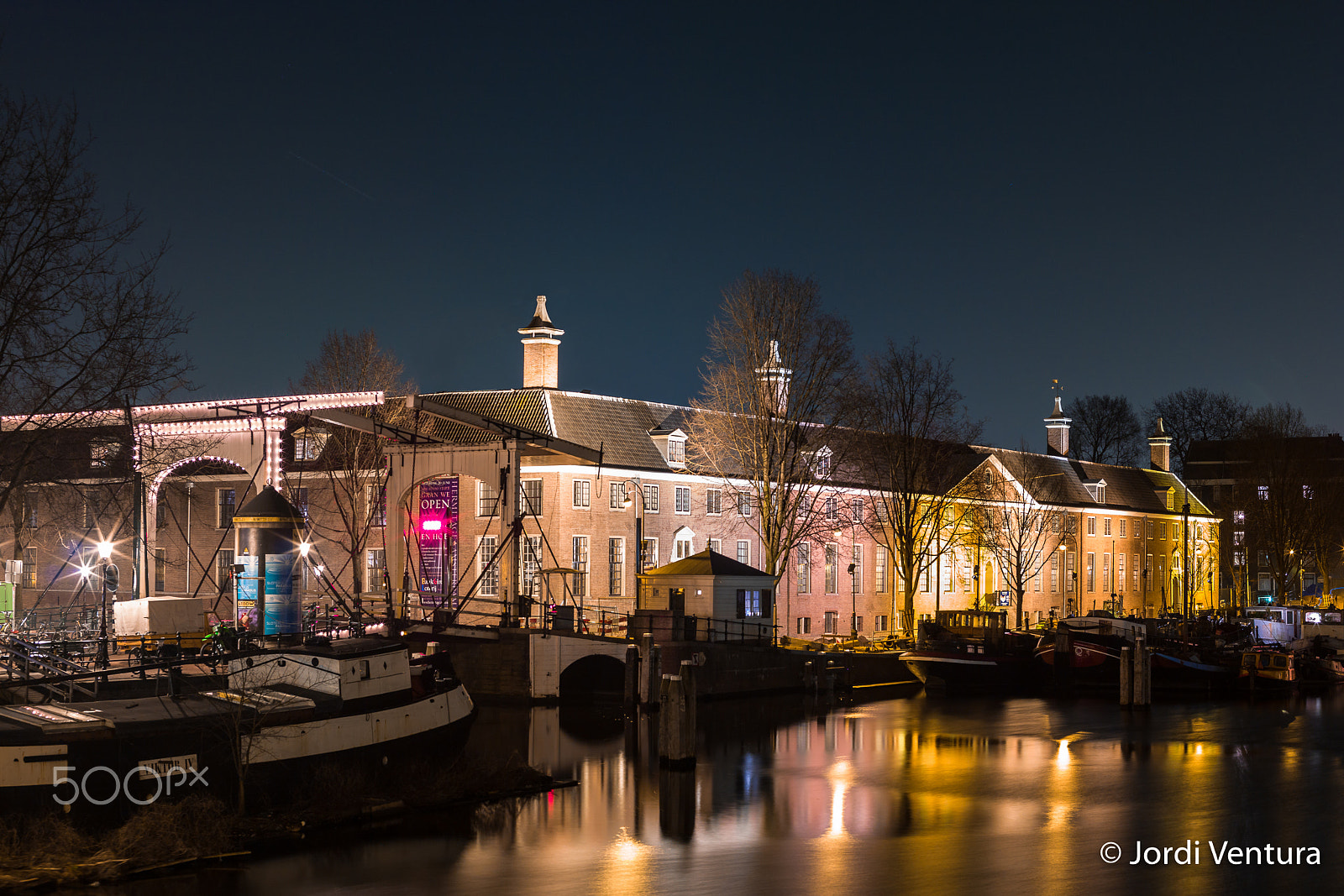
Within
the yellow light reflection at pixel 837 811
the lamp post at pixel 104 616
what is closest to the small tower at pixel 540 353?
the lamp post at pixel 104 616

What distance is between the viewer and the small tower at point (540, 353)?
58.5m

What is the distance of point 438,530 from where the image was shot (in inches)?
2099

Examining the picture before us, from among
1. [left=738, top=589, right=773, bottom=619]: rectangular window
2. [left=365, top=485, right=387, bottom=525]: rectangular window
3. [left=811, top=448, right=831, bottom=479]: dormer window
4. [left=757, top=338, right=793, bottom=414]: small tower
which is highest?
[left=757, top=338, right=793, bottom=414]: small tower

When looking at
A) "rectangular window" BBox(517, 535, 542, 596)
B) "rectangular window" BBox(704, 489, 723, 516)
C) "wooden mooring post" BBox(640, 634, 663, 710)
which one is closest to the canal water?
"wooden mooring post" BBox(640, 634, 663, 710)

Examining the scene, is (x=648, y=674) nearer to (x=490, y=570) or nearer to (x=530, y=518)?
(x=490, y=570)

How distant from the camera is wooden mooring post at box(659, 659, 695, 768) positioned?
28625mm

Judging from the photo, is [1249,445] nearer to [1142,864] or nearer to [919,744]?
[919,744]

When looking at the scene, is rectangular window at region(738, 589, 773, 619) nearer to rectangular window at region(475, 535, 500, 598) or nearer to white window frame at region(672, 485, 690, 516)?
white window frame at region(672, 485, 690, 516)

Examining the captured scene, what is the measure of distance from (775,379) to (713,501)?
370 inches

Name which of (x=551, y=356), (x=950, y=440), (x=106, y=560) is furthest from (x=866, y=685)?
(x=106, y=560)

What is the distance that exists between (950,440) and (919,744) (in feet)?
84.9

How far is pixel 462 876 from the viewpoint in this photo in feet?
63.9

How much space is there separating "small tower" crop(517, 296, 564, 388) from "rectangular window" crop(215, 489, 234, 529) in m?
14.4

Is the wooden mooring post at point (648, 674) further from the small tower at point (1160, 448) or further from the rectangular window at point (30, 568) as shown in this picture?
the small tower at point (1160, 448)
